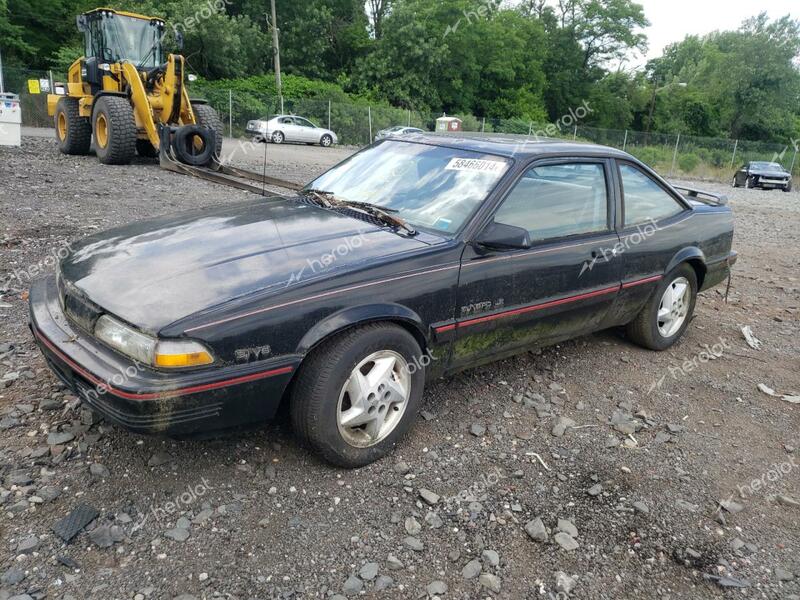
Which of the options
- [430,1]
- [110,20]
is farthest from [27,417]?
[430,1]

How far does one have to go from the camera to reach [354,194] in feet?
12.2

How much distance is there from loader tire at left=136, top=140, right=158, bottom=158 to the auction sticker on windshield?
11114 millimetres

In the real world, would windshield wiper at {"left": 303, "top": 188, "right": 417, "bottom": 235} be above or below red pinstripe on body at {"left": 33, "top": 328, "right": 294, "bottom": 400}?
above

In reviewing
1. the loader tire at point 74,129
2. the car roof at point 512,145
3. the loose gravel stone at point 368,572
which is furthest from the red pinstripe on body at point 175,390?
the loader tire at point 74,129

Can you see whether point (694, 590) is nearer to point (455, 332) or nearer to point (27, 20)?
point (455, 332)

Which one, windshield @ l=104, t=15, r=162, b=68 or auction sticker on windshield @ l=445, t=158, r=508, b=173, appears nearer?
auction sticker on windshield @ l=445, t=158, r=508, b=173

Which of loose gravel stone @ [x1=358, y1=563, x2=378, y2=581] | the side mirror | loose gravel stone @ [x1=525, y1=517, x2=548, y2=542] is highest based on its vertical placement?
the side mirror

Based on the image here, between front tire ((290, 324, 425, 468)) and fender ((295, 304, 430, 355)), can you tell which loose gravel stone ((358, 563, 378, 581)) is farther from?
fender ((295, 304, 430, 355))

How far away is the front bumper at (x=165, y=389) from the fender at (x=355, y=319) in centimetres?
11

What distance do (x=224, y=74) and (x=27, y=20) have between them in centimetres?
999

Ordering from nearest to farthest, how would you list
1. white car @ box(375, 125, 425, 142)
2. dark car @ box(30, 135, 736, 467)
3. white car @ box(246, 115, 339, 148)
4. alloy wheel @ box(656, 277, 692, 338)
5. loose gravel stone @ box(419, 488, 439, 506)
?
dark car @ box(30, 135, 736, 467)
loose gravel stone @ box(419, 488, 439, 506)
white car @ box(375, 125, 425, 142)
alloy wheel @ box(656, 277, 692, 338)
white car @ box(246, 115, 339, 148)

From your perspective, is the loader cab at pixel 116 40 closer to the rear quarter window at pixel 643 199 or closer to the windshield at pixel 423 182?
the windshield at pixel 423 182

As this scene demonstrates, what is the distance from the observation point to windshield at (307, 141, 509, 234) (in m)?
3.30

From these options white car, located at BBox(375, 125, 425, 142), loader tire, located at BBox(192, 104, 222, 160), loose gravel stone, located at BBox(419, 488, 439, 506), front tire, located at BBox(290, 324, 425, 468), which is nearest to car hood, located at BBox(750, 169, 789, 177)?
white car, located at BBox(375, 125, 425, 142)
